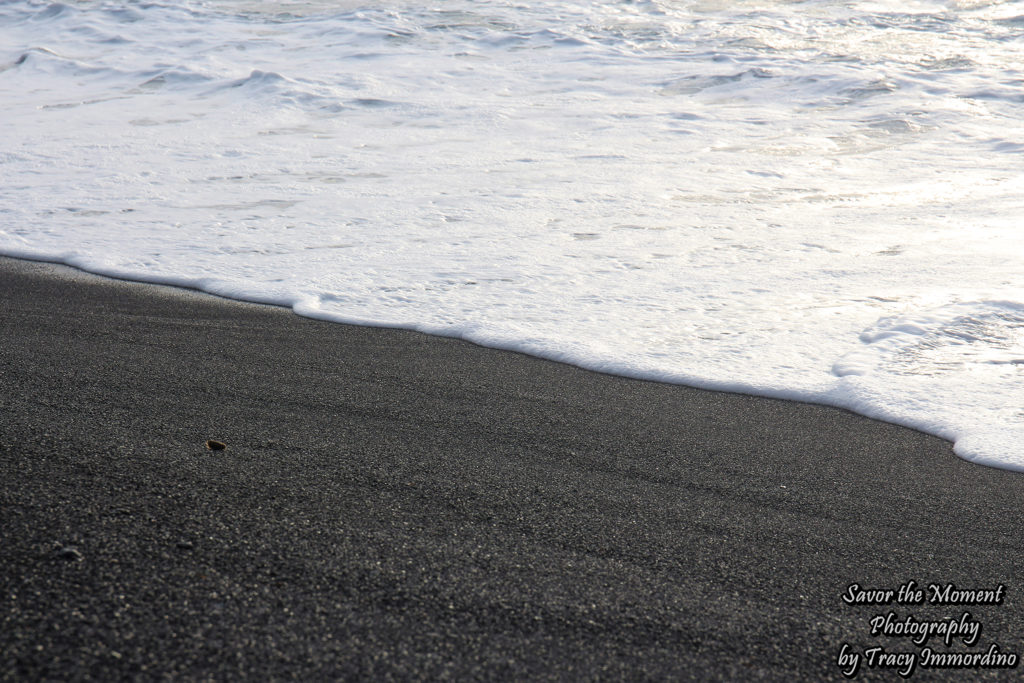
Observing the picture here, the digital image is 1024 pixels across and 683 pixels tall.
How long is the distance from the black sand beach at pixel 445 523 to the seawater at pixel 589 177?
1.73 ft

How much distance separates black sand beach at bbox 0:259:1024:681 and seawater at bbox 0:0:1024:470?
1.73 ft

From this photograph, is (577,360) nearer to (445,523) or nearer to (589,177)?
(445,523)

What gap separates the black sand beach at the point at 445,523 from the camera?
4.23 feet

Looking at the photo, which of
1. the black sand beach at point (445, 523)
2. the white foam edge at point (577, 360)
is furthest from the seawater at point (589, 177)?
the black sand beach at point (445, 523)

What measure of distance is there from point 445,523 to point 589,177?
480 centimetres

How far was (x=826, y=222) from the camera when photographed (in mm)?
5062

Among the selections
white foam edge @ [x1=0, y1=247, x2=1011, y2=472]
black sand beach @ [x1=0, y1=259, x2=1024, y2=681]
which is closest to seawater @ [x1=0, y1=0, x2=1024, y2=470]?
white foam edge @ [x1=0, y1=247, x2=1011, y2=472]

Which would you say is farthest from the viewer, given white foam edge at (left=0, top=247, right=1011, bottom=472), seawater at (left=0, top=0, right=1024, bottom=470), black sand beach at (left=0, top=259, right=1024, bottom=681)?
seawater at (left=0, top=0, right=1024, bottom=470)

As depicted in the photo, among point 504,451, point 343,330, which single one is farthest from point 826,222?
point 504,451

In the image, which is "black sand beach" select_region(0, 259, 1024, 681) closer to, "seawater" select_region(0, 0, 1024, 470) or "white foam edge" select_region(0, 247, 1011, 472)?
"white foam edge" select_region(0, 247, 1011, 472)

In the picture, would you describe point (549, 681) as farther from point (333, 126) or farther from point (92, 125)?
point (92, 125)

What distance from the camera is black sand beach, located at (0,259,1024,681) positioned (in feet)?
4.23

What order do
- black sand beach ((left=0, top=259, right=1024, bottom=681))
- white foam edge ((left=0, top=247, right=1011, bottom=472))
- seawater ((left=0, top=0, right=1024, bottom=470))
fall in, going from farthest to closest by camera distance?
seawater ((left=0, top=0, right=1024, bottom=470)), white foam edge ((left=0, top=247, right=1011, bottom=472)), black sand beach ((left=0, top=259, right=1024, bottom=681))

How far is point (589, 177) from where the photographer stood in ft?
20.3
